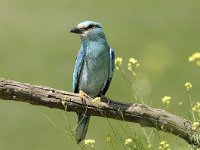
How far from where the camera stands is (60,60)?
1280 centimetres

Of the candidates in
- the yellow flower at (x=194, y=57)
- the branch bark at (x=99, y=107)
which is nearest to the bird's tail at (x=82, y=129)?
the branch bark at (x=99, y=107)

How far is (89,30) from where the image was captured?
266 inches

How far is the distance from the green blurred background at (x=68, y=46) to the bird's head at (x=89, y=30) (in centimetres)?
245

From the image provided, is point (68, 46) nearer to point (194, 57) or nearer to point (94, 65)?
point (94, 65)

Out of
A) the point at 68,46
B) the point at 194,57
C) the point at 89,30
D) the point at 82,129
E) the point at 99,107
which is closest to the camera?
the point at 194,57

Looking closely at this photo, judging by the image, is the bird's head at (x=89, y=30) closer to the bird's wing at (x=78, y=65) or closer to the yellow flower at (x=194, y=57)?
the bird's wing at (x=78, y=65)

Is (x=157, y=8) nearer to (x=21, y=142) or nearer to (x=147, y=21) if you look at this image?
(x=147, y=21)

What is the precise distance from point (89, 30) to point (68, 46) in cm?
658

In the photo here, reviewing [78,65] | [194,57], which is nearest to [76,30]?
[78,65]

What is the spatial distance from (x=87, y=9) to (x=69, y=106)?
8799 mm

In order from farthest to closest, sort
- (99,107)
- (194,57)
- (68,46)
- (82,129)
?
(68,46) → (82,129) → (99,107) → (194,57)

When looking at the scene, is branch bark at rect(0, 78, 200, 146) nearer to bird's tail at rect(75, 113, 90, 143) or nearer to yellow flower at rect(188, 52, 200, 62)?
bird's tail at rect(75, 113, 90, 143)

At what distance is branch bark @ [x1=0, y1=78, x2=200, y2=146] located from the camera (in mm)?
5934

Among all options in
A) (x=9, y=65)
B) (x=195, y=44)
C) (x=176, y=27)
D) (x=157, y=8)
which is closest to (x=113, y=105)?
(x=9, y=65)
